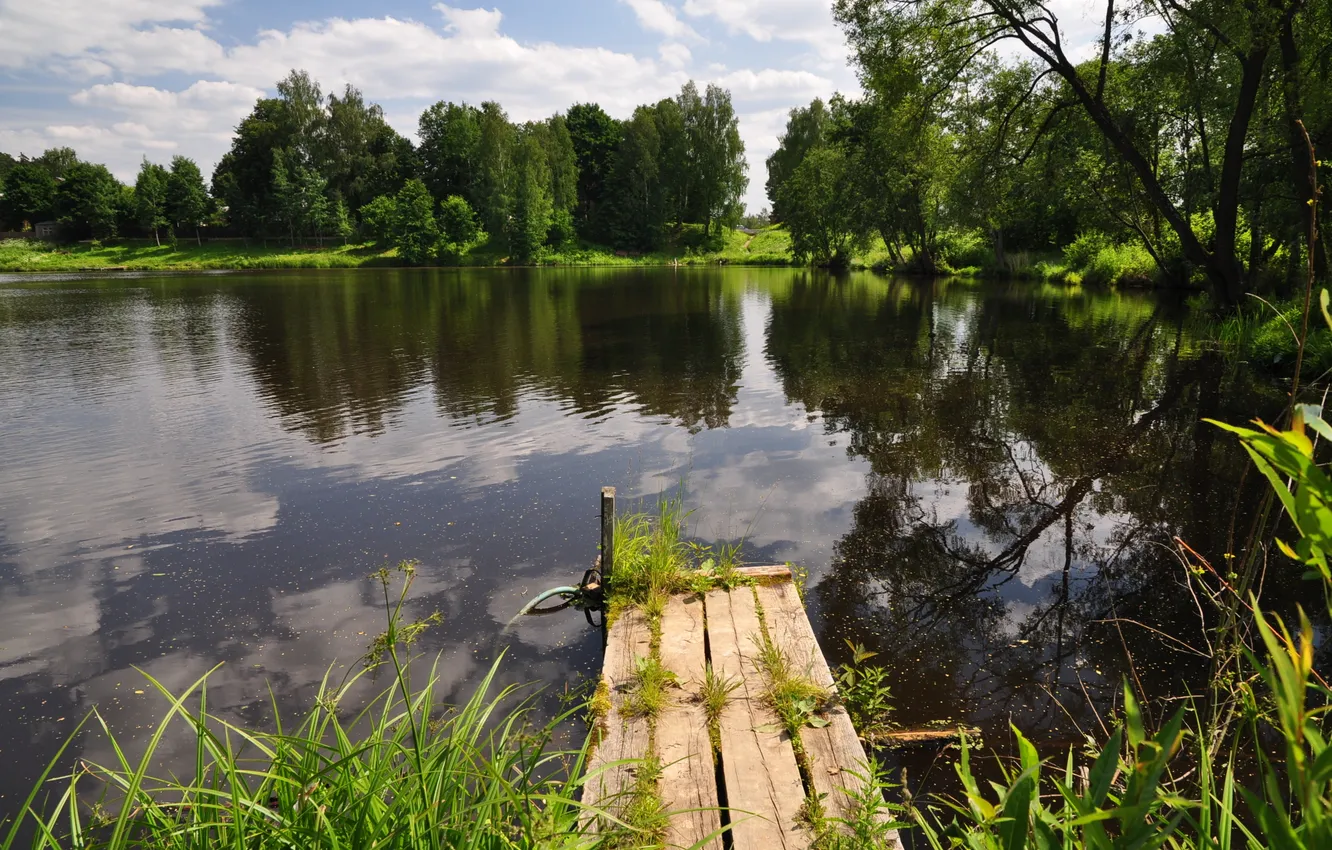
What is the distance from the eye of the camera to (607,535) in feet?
20.4

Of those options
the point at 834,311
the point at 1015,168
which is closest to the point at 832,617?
the point at 1015,168

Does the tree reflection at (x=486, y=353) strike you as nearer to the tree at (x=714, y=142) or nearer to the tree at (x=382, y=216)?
the tree at (x=382, y=216)

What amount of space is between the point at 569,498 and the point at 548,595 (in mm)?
2633

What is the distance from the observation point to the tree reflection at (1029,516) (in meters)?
5.32

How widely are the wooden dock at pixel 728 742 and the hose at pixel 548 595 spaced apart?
0.74 m

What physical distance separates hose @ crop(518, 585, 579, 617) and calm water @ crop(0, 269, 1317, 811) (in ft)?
0.58

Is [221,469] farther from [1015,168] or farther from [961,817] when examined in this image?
[1015,168]

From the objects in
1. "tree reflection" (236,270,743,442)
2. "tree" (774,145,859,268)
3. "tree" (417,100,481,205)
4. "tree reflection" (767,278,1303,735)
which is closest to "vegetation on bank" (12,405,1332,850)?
"tree reflection" (767,278,1303,735)

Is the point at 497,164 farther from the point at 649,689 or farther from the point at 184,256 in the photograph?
the point at 649,689

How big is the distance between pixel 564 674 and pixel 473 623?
106 cm

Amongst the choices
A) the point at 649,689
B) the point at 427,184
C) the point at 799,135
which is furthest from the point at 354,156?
A: the point at 649,689

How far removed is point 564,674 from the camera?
5.47 meters

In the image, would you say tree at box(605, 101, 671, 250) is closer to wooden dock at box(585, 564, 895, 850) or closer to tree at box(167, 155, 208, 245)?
tree at box(167, 155, 208, 245)

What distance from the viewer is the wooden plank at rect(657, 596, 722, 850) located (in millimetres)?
3541
